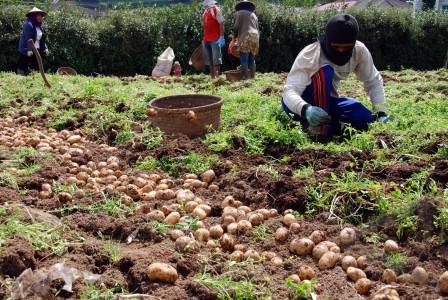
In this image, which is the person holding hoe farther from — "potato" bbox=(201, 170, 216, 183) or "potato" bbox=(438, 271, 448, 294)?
"potato" bbox=(438, 271, 448, 294)

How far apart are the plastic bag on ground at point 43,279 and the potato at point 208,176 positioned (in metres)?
1.69

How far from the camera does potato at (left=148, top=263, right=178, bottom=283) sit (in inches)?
103

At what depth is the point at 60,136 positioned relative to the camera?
574 centimetres

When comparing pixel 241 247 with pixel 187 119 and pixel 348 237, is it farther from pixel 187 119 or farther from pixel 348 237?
pixel 187 119

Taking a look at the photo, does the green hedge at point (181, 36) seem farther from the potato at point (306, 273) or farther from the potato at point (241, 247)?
the potato at point (306, 273)

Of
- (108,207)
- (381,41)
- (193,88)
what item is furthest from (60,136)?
(381,41)

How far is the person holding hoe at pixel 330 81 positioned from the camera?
4.89 metres

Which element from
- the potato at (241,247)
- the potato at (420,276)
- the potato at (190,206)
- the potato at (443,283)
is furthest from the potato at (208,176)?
the potato at (443,283)

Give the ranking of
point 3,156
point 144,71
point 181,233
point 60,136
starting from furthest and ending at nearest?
1. point 144,71
2. point 60,136
3. point 3,156
4. point 181,233

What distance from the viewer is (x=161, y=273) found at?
2.61 m

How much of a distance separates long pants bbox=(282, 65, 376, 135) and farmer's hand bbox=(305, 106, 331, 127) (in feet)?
0.61

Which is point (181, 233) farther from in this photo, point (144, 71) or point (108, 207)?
point (144, 71)

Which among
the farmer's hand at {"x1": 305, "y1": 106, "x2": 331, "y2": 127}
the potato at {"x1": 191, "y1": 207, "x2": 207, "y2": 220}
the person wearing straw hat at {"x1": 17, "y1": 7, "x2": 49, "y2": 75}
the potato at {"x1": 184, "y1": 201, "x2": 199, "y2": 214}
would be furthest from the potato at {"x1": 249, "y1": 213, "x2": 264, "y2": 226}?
the person wearing straw hat at {"x1": 17, "y1": 7, "x2": 49, "y2": 75}

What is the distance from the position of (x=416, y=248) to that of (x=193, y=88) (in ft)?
25.2
